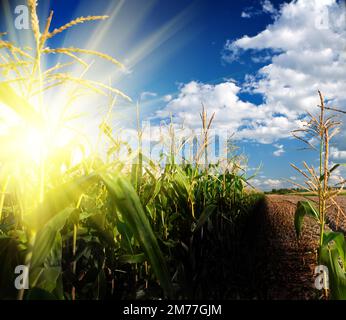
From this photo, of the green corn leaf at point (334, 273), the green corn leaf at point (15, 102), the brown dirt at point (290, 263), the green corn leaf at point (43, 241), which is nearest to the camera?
the green corn leaf at point (15, 102)

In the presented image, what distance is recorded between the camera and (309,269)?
6.95 ft

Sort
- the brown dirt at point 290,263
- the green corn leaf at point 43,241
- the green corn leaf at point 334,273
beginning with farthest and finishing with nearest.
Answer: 1. the brown dirt at point 290,263
2. the green corn leaf at point 334,273
3. the green corn leaf at point 43,241

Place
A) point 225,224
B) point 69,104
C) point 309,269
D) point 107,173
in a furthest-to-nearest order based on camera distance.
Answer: point 225,224
point 309,269
point 69,104
point 107,173

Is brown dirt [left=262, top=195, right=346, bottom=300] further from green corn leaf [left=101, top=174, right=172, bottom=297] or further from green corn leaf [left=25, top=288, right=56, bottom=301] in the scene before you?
green corn leaf [left=25, top=288, right=56, bottom=301]

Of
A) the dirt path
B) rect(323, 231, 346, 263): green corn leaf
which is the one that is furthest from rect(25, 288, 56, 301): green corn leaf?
the dirt path

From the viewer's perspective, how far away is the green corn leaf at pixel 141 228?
2.15 ft

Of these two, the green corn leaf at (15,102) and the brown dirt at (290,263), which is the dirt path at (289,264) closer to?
the brown dirt at (290,263)

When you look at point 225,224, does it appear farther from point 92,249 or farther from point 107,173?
point 107,173

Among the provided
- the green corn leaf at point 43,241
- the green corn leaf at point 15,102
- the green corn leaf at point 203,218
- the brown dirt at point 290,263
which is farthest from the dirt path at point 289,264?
the green corn leaf at point 15,102

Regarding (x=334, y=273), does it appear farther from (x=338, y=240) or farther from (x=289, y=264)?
(x=289, y=264)

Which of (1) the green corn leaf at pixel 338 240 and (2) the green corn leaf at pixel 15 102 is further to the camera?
(1) the green corn leaf at pixel 338 240
